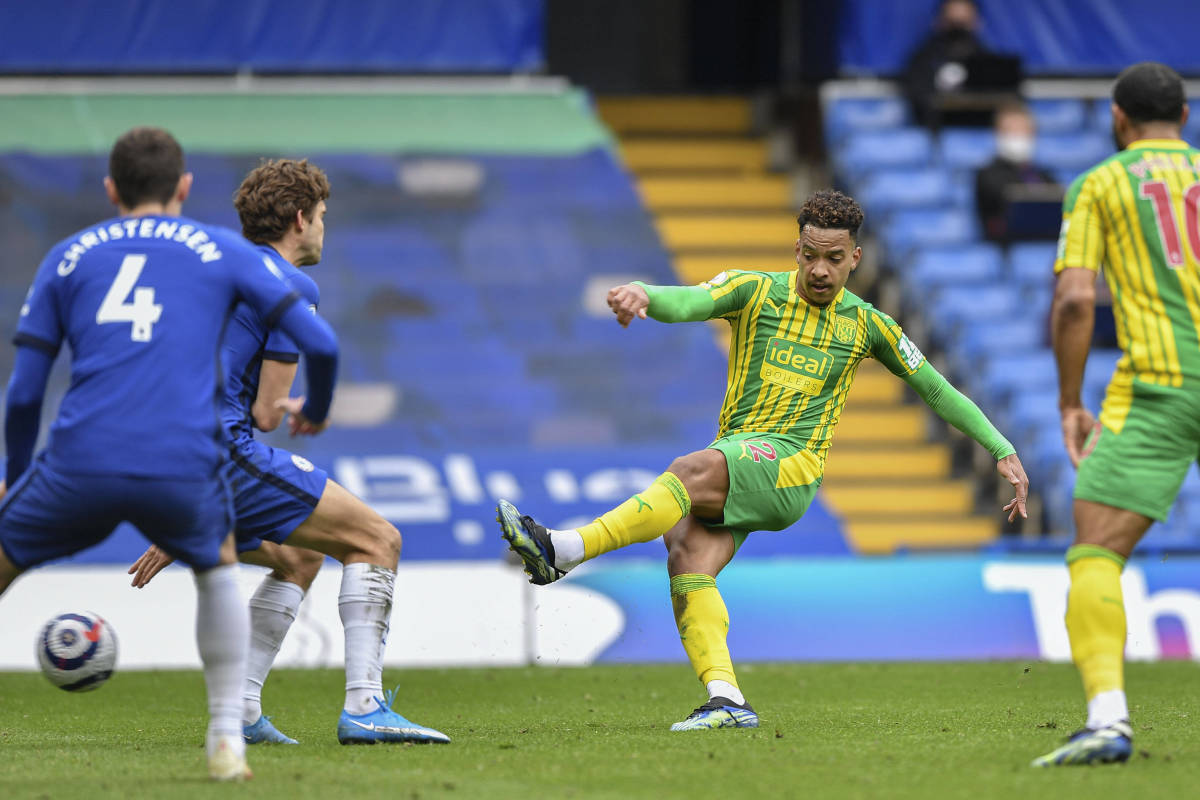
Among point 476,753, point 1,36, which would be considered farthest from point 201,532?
point 1,36

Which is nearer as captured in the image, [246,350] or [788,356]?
[246,350]

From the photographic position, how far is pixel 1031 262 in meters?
15.5

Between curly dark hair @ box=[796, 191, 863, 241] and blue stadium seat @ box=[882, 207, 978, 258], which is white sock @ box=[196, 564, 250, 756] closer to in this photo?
curly dark hair @ box=[796, 191, 863, 241]

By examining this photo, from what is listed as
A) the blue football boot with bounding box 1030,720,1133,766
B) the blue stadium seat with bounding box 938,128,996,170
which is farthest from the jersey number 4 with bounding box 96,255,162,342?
the blue stadium seat with bounding box 938,128,996,170

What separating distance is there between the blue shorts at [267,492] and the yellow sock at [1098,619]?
2600 mm

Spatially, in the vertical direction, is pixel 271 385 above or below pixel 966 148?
below

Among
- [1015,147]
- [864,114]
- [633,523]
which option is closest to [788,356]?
[633,523]

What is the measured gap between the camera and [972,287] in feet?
50.5

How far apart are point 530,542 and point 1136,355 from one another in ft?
7.29

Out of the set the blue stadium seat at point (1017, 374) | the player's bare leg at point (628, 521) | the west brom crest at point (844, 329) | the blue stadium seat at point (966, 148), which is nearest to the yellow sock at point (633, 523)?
the player's bare leg at point (628, 521)

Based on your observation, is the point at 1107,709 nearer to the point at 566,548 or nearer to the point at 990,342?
A: the point at 566,548

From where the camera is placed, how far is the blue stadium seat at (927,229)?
51.4 ft

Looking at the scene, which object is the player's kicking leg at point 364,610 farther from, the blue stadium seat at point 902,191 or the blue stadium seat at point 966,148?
the blue stadium seat at point 966,148

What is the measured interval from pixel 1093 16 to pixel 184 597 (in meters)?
11.3
